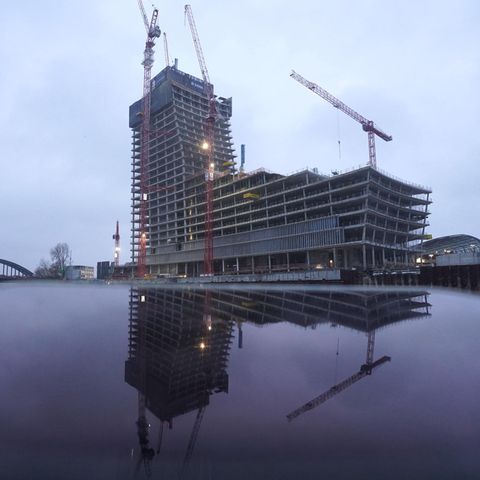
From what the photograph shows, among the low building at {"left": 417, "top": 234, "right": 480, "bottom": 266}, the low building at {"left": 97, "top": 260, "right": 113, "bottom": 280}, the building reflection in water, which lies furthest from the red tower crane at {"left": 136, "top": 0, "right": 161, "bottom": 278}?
the building reflection in water

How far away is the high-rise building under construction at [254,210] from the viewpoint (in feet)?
241

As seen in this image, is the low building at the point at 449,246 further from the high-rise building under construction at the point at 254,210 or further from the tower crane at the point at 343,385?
the tower crane at the point at 343,385

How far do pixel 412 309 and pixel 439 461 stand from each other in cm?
451

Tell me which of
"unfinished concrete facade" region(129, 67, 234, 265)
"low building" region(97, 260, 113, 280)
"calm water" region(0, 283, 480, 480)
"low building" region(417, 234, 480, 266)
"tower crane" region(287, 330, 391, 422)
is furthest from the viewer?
"low building" region(97, 260, 113, 280)

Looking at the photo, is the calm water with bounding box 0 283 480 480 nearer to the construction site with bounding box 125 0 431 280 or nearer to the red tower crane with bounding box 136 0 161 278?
the construction site with bounding box 125 0 431 280

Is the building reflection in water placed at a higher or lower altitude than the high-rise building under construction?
lower

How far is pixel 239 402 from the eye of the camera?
2.14 m

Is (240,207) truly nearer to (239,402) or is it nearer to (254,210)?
(254,210)

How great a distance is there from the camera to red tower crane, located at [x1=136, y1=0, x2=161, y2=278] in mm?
127812

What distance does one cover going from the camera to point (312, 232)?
252ft

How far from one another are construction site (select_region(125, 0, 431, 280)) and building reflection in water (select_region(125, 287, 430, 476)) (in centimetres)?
5163

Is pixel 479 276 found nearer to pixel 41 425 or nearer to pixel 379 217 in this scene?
pixel 41 425

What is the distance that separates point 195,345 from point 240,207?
95.6 m

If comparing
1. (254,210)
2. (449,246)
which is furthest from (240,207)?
(449,246)
